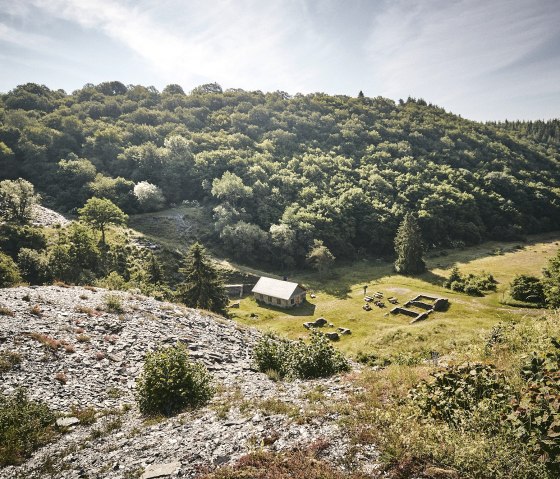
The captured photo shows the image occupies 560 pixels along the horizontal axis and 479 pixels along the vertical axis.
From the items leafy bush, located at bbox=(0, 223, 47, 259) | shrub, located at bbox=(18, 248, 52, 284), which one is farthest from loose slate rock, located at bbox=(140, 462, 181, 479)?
leafy bush, located at bbox=(0, 223, 47, 259)

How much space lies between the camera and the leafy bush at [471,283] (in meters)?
61.6

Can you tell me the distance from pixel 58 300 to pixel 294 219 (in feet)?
217

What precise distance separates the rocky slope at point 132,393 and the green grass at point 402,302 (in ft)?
45.2

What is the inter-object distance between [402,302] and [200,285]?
36240mm

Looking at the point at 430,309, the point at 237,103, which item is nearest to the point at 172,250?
the point at 430,309

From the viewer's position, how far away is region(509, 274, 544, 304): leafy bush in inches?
2107

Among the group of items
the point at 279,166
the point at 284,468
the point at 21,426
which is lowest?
the point at 21,426

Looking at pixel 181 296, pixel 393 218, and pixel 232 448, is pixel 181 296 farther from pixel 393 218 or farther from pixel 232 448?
pixel 393 218

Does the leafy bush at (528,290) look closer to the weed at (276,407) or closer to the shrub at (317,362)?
the shrub at (317,362)

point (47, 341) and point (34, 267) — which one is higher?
point (34, 267)

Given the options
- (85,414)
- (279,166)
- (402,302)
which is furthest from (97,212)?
(279,166)

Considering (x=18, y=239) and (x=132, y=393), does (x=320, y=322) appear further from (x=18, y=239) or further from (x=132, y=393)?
(x=18, y=239)

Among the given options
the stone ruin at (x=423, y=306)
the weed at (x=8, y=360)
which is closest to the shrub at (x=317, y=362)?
the weed at (x=8, y=360)

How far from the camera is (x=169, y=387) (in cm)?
1493
